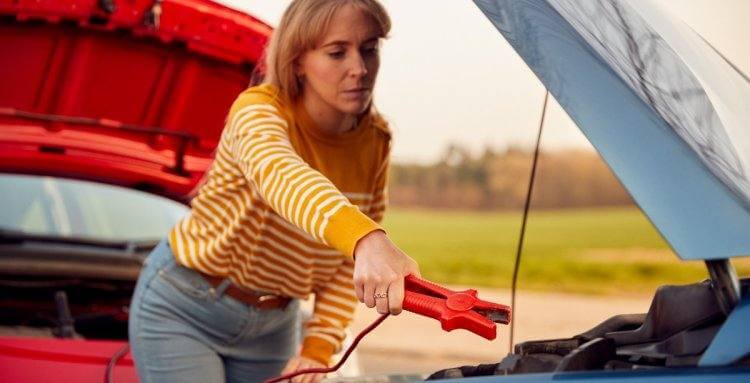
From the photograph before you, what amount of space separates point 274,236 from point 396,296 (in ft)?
3.52

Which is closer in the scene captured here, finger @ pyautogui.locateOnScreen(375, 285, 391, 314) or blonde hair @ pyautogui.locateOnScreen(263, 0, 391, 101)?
Result: finger @ pyautogui.locateOnScreen(375, 285, 391, 314)

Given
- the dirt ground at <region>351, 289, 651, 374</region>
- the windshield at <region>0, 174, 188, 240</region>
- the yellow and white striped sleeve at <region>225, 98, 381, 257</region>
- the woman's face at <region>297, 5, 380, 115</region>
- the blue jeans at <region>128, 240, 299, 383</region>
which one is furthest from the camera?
the dirt ground at <region>351, 289, 651, 374</region>

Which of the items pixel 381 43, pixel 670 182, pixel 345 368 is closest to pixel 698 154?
pixel 670 182

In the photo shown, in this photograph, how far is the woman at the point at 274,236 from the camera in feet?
7.72

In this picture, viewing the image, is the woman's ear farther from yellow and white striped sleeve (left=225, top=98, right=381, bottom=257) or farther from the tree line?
the tree line

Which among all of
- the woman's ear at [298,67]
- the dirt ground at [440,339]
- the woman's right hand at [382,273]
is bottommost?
the woman's right hand at [382,273]

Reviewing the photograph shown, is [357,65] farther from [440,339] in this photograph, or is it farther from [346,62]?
[440,339]

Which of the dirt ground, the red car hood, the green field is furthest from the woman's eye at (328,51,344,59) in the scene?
the green field

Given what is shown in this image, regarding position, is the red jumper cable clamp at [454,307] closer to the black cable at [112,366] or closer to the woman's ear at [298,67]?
the woman's ear at [298,67]

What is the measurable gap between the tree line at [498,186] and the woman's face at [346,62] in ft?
107

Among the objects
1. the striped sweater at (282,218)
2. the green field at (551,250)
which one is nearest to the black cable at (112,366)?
the striped sweater at (282,218)

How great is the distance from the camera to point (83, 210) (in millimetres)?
4660

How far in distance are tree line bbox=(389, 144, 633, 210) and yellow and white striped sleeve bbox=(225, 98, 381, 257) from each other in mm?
32669

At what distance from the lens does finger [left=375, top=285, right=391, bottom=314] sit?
1518mm
